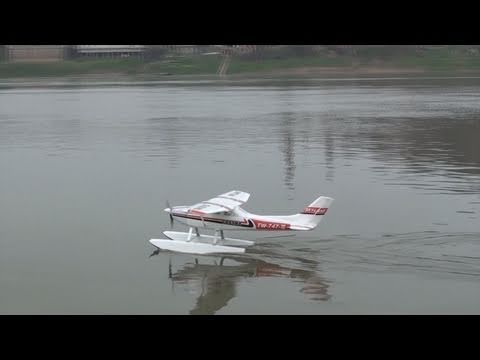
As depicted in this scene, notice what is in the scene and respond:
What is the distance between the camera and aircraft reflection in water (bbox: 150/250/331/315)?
16953mm

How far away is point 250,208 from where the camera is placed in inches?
1057

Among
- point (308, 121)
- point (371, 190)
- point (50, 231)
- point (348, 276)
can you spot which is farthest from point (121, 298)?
point (308, 121)

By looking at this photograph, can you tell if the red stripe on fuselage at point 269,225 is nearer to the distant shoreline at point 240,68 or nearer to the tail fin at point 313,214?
the tail fin at point 313,214

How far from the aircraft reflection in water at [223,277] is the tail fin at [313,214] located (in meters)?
1.60

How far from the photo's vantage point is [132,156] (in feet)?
134

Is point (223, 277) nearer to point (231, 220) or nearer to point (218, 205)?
point (231, 220)


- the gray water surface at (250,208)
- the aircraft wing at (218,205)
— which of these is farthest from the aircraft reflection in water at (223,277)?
the aircraft wing at (218,205)

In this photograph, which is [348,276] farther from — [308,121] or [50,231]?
[308,121]

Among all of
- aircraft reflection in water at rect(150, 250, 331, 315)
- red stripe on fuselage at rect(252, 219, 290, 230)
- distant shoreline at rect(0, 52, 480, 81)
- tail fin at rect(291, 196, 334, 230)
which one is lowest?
aircraft reflection in water at rect(150, 250, 331, 315)

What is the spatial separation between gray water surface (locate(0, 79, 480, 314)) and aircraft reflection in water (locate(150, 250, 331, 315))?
0.06 m

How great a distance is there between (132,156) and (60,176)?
6.75 metres

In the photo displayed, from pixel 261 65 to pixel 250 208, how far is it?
3905 inches

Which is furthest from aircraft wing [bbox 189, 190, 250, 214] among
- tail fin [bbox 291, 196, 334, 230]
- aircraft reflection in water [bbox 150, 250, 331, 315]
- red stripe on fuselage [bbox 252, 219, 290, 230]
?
tail fin [bbox 291, 196, 334, 230]

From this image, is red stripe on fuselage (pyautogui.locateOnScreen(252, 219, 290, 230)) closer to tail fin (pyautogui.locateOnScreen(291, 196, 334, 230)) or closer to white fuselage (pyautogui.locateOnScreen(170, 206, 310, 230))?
white fuselage (pyautogui.locateOnScreen(170, 206, 310, 230))
